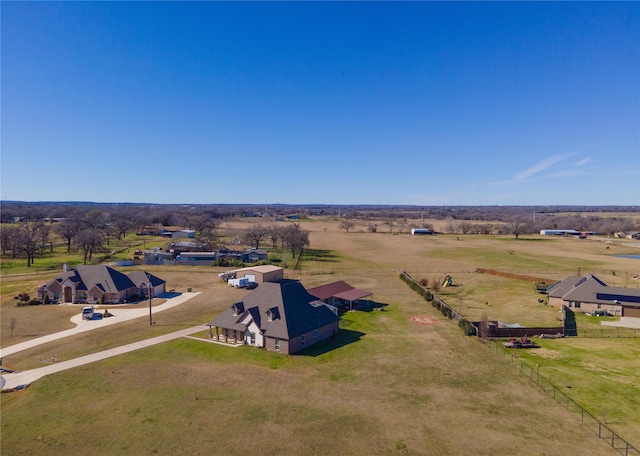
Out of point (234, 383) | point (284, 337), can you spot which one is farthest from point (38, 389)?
point (284, 337)

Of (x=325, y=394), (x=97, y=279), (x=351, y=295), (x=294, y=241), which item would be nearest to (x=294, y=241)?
(x=294, y=241)

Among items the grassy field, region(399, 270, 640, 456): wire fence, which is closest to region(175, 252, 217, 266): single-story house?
the grassy field

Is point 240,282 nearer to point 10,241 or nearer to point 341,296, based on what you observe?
point 341,296

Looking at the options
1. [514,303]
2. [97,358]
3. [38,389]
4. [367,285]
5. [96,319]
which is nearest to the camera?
[38,389]

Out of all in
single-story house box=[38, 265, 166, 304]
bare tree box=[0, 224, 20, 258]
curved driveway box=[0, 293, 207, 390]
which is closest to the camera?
curved driveway box=[0, 293, 207, 390]

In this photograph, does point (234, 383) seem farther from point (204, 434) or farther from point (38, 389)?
point (38, 389)

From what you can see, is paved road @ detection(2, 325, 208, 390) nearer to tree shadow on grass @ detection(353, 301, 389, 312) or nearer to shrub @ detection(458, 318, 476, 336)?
tree shadow on grass @ detection(353, 301, 389, 312)
